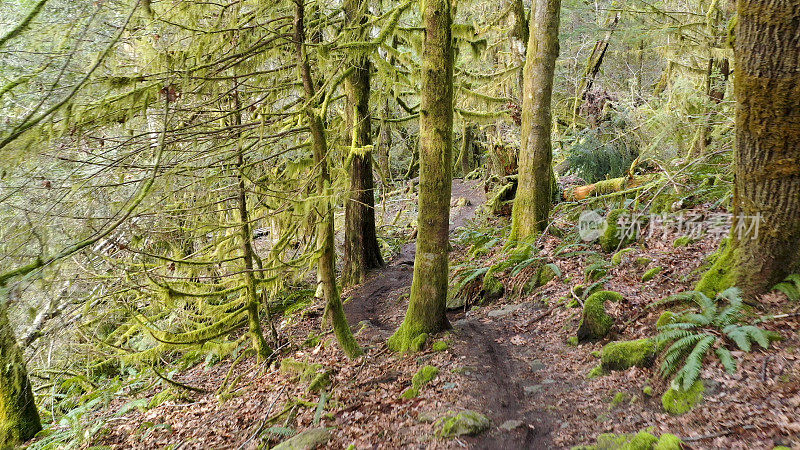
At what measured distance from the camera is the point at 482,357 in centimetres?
593

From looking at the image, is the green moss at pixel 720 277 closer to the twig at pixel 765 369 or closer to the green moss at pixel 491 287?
the twig at pixel 765 369

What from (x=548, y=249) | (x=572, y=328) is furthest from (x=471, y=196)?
(x=572, y=328)

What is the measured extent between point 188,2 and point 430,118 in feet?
11.3

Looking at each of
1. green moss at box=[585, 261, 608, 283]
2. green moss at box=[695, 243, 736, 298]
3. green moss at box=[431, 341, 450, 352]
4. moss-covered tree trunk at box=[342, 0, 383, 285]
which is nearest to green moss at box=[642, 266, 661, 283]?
green moss at box=[585, 261, 608, 283]

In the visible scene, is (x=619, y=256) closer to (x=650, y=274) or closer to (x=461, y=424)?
(x=650, y=274)

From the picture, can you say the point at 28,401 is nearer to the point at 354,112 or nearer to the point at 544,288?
the point at 354,112

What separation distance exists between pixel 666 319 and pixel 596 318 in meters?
0.94

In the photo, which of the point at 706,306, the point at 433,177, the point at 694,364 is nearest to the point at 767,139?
the point at 706,306

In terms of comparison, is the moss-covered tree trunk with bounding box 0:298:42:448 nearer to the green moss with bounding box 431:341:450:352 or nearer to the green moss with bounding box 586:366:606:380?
the green moss with bounding box 431:341:450:352

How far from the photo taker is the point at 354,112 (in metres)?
9.05

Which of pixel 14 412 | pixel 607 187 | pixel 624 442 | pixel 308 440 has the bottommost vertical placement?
pixel 14 412

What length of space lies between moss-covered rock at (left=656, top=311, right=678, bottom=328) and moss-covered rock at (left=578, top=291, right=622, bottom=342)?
76cm

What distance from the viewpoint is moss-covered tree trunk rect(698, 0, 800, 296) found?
399cm

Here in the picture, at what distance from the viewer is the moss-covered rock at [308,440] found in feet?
15.7
